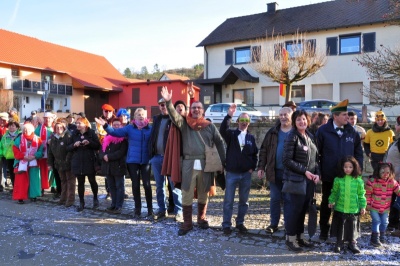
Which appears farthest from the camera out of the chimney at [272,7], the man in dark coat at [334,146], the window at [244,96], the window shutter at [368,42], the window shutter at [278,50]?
the chimney at [272,7]

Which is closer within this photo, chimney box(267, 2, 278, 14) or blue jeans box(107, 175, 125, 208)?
blue jeans box(107, 175, 125, 208)

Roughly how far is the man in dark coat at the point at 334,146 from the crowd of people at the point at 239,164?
14 millimetres

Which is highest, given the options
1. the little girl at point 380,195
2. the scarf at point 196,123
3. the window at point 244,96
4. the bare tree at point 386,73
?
the window at point 244,96

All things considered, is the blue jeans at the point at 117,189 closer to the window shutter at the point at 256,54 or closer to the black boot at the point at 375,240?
the black boot at the point at 375,240

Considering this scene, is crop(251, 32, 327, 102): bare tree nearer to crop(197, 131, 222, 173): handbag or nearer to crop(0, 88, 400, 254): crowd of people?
crop(0, 88, 400, 254): crowd of people

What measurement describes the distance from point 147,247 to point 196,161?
57.7 inches

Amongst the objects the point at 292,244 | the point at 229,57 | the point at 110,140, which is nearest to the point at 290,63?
the point at 229,57

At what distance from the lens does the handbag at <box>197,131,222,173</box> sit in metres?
5.70

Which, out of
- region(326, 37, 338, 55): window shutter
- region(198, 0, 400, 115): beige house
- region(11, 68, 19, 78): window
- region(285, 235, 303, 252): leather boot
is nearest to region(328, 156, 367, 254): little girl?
region(285, 235, 303, 252): leather boot

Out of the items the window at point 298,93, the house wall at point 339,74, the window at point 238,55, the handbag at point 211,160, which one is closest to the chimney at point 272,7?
the house wall at point 339,74

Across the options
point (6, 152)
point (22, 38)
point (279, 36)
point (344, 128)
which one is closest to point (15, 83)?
point (22, 38)

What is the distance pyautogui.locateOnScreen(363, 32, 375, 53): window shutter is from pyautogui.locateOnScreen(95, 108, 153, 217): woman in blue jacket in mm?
21203

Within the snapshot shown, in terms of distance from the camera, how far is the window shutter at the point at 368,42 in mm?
23703

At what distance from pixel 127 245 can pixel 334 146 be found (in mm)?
3211
